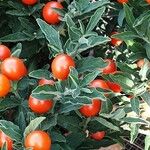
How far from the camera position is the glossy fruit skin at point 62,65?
123cm

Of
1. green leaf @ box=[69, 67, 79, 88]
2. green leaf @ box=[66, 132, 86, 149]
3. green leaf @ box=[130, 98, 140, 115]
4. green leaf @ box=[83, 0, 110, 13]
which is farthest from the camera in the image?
green leaf @ box=[66, 132, 86, 149]

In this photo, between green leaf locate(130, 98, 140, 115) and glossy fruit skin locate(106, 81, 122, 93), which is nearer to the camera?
green leaf locate(130, 98, 140, 115)

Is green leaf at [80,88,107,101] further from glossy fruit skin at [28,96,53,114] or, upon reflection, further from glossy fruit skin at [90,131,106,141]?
glossy fruit skin at [90,131,106,141]

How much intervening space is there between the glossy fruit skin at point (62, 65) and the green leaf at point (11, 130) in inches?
7.6

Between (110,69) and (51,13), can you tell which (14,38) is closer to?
(51,13)

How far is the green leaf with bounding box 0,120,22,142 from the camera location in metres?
1.25

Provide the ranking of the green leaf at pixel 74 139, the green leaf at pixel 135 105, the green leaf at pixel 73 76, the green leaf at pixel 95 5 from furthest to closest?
the green leaf at pixel 74 139 → the green leaf at pixel 95 5 → the green leaf at pixel 135 105 → the green leaf at pixel 73 76

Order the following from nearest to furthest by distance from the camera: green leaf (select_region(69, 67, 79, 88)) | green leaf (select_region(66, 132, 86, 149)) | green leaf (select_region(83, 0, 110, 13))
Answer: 1. green leaf (select_region(69, 67, 79, 88))
2. green leaf (select_region(83, 0, 110, 13))
3. green leaf (select_region(66, 132, 86, 149))

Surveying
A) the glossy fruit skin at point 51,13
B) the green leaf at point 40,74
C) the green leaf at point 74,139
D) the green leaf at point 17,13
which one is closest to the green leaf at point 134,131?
the green leaf at point 74,139

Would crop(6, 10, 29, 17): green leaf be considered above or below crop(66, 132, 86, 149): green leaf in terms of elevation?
above

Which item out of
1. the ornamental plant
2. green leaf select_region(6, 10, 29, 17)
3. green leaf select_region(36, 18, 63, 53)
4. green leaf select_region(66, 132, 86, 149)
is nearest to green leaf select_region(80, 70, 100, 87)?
the ornamental plant

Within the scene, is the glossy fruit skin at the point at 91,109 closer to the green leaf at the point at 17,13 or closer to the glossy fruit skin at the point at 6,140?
the glossy fruit skin at the point at 6,140

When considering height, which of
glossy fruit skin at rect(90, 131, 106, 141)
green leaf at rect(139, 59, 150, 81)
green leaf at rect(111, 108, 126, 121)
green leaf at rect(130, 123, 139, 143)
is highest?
green leaf at rect(139, 59, 150, 81)

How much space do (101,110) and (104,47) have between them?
51 centimetres
